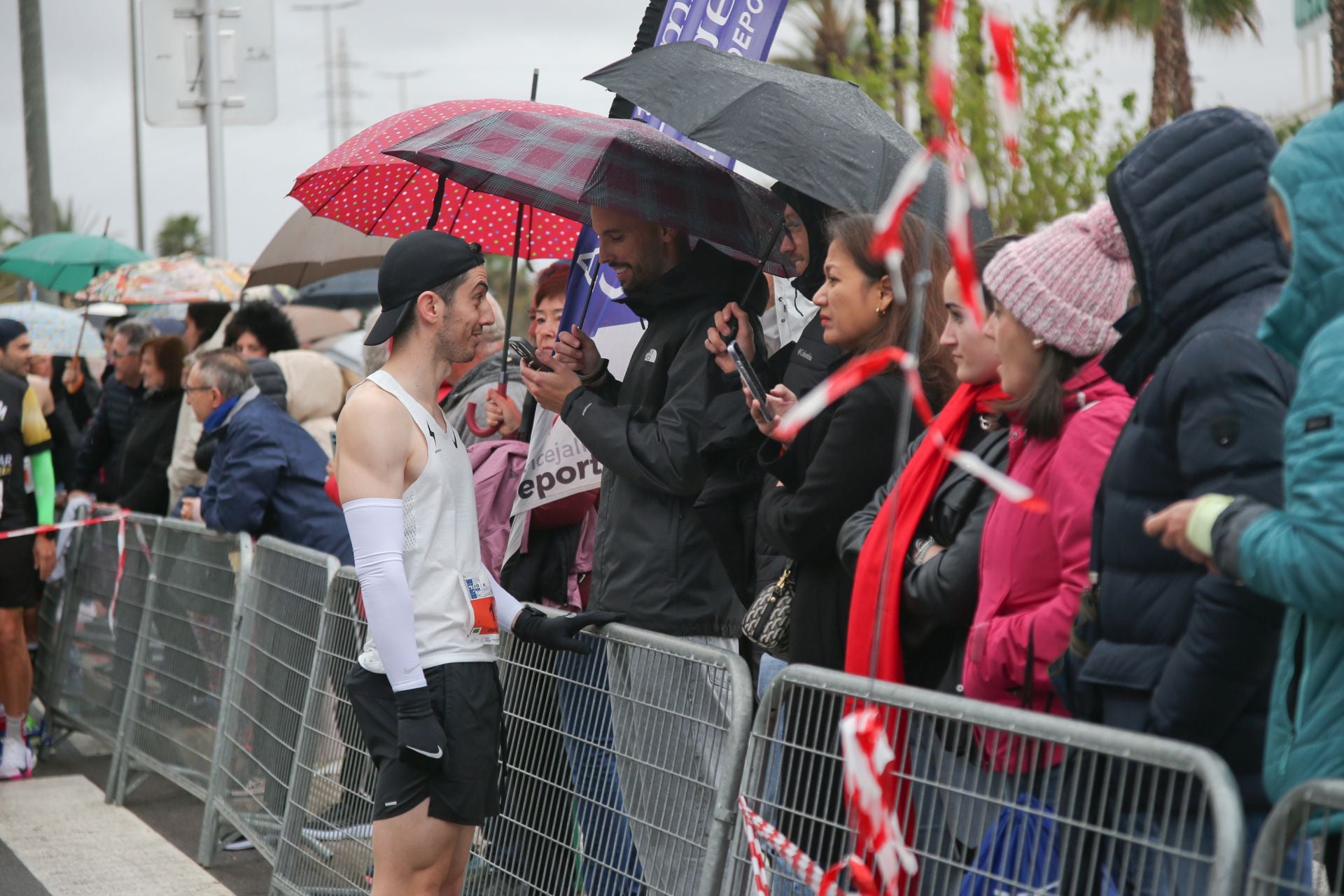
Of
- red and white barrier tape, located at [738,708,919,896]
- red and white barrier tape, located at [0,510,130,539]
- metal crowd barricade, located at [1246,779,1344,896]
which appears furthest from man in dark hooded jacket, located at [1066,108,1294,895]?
red and white barrier tape, located at [0,510,130,539]

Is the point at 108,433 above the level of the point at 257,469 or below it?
below

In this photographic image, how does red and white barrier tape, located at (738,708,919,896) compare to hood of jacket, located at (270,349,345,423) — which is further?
hood of jacket, located at (270,349,345,423)

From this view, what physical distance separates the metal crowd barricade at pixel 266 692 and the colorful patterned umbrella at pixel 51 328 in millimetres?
4530

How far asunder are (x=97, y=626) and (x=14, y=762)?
2.59 ft

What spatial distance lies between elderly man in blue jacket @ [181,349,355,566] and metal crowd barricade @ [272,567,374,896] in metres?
1.89

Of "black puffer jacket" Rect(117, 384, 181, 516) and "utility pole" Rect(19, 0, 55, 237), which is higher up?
"utility pole" Rect(19, 0, 55, 237)

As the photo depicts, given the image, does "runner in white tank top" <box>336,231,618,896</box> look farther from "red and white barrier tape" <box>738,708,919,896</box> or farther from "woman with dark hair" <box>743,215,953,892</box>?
"red and white barrier tape" <box>738,708,919,896</box>

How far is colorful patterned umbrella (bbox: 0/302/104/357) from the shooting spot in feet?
33.1

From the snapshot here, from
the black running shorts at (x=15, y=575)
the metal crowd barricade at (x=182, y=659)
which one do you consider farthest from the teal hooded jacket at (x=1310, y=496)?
the black running shorts at (x=15, y=575)

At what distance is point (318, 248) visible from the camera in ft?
28.8

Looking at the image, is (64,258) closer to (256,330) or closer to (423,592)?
(256,330)

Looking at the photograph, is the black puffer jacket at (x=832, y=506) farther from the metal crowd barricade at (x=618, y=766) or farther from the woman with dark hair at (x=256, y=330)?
the woman with dark hair at (x=256, y=330)

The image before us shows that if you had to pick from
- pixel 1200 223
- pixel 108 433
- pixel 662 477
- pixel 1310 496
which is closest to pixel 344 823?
pixel 662 477

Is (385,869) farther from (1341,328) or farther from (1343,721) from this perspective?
(1341,328)
